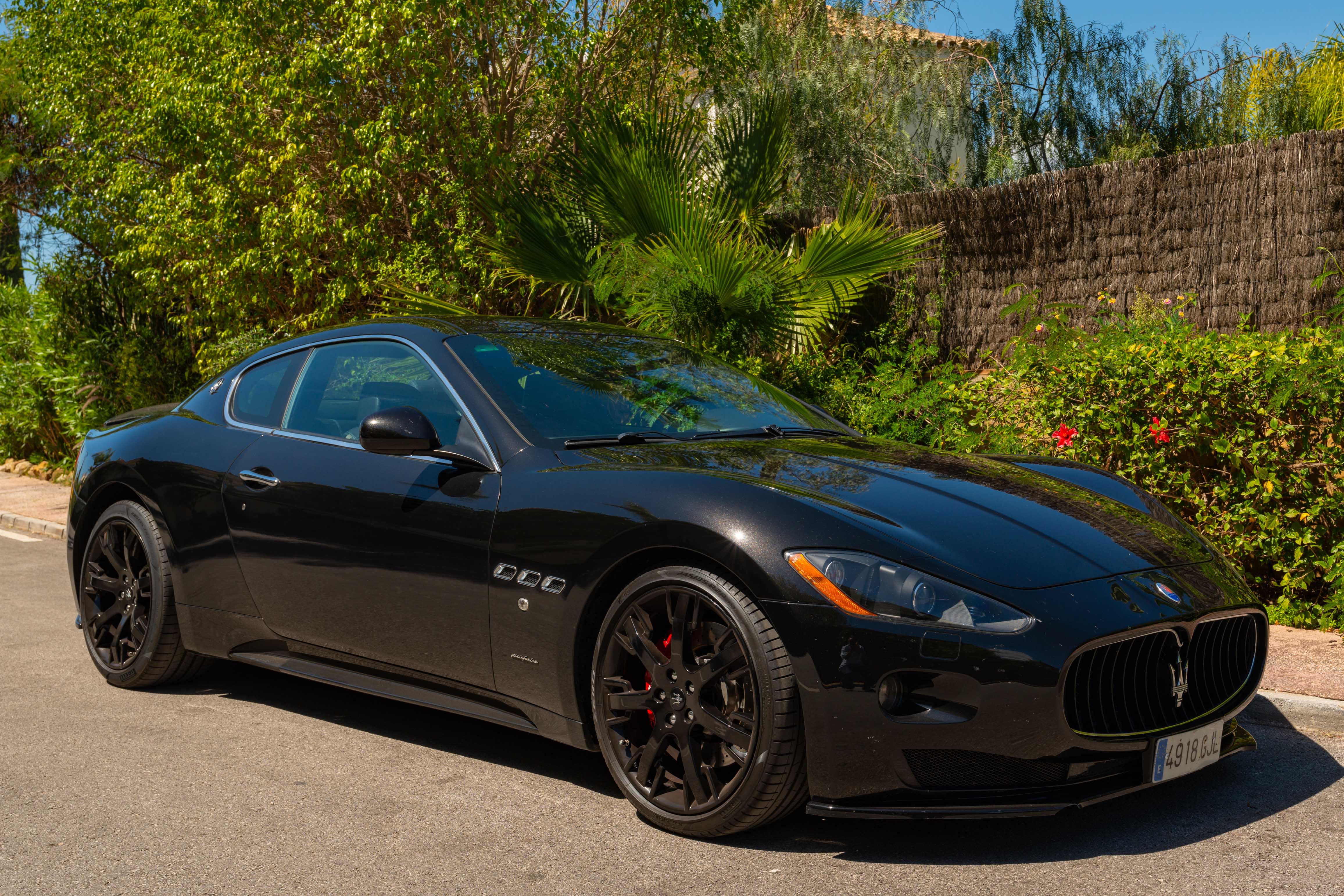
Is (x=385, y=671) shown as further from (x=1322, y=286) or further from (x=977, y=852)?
(x=1322, y=286)

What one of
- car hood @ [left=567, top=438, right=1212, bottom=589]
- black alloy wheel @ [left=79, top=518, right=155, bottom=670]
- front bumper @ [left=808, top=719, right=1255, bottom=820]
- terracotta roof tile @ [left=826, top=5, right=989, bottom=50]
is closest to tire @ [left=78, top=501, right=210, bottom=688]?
black alloy wheel @ [left=79, top=518, right=155, bottom=670]

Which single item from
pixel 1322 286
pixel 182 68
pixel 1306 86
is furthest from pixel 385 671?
pixel 1306 86

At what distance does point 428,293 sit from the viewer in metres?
10.9

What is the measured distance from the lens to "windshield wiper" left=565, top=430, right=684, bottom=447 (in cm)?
422

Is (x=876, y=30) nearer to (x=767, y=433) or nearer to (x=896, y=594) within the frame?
(x=767, y=433)

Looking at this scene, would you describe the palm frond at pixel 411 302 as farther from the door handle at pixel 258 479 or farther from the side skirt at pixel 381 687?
the side skirt at pixel 381 687

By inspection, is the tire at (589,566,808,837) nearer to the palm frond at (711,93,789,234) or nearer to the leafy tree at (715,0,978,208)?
the palm frond at (711,93,789,234)

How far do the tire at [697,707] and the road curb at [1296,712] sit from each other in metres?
2.21

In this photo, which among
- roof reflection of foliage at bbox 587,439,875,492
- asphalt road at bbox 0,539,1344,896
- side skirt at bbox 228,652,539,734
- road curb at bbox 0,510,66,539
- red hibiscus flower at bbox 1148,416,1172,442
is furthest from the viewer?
road curb at bbox 0,510,66,539

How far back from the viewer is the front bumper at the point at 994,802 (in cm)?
323

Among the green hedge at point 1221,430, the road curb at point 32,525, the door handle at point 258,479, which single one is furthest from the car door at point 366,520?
the road curb at point 32,525

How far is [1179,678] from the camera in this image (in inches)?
138

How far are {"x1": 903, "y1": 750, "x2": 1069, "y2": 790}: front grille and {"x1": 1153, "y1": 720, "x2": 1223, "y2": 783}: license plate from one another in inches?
12.7

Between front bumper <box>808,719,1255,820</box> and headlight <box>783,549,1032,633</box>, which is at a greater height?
headlight <box>783,549,1032,633</box>
